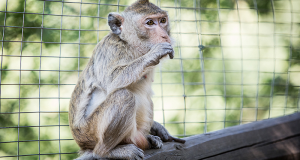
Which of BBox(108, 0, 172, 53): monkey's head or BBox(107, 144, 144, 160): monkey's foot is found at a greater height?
BBox(108, 0, 172, 53): monkey's head

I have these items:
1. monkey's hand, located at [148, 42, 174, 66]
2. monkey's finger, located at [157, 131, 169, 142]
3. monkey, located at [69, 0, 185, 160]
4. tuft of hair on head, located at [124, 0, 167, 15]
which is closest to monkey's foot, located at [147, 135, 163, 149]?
monkey, located at [69, 0, 185, 160]

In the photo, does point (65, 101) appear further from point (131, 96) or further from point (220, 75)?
point (220, 75)

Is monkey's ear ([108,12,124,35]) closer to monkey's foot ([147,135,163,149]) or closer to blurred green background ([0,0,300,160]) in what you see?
blurred green background ([0,0,300,160])

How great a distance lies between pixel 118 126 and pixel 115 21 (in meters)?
1.63

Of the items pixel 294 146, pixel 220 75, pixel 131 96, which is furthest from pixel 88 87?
pixel 220 75

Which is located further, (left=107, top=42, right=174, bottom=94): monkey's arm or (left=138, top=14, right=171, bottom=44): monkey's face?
(left=138, top=14, right=171, bottom=44): monkey's face

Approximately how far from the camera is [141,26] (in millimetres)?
3771

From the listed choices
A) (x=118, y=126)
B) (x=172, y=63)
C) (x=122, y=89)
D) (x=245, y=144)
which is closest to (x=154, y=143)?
(x=118, y=126)

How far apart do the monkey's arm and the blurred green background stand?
172cm

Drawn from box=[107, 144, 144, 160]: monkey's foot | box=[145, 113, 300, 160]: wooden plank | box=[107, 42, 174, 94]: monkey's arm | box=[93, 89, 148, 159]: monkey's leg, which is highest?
box=[107, 42, 174, 94]: monkey's arm

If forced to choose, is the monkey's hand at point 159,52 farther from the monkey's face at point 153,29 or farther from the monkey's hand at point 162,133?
the monkey's hand at point 162,133

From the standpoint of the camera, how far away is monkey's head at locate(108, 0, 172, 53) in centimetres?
374

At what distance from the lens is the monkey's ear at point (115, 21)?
12.6ft

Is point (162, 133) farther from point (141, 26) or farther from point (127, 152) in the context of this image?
point (141, 26)
